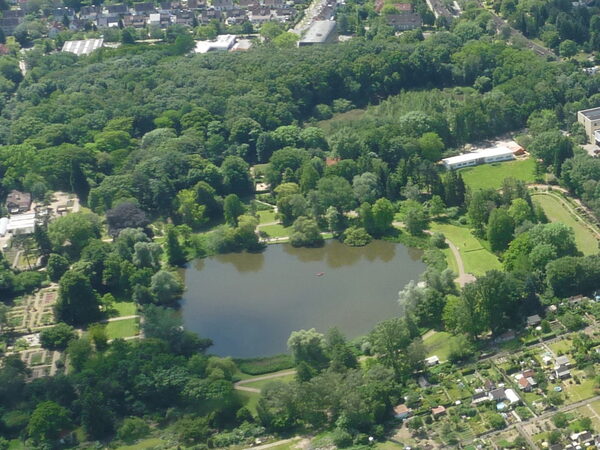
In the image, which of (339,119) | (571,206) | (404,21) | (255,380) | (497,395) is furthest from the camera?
(404,21)

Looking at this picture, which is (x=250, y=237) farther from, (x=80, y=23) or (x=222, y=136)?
(x=80, y=23)

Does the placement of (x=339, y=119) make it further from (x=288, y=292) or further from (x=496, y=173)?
(x=288, y=292)

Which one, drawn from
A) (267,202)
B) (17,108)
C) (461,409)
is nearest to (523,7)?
(267,202)

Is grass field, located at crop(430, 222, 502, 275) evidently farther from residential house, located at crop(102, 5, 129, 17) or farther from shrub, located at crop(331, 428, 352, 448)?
residential house, located at crop(102, 5, 129, 17)

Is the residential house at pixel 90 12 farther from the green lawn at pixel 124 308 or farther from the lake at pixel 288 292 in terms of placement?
the green lawn at pixel 124 308

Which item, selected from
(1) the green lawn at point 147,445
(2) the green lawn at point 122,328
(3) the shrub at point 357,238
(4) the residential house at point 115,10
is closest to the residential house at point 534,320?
(3) the shrub at point 357,238

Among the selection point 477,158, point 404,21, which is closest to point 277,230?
point 477,158
